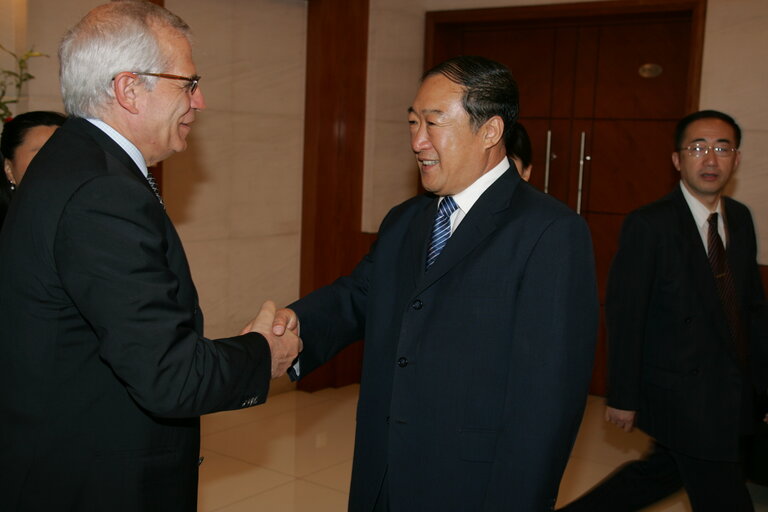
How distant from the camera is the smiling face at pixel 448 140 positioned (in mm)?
2193

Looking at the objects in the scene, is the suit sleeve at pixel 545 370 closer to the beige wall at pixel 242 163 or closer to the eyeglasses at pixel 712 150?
the eyeglasses at pixel 712 150

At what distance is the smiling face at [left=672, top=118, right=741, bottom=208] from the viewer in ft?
11.0

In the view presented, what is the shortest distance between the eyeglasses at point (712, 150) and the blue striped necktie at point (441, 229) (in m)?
1.58

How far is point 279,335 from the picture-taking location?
2.38m

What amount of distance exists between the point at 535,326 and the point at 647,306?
4.68 feet

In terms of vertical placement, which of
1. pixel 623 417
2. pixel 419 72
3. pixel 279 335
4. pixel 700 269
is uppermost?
pixel 419 72

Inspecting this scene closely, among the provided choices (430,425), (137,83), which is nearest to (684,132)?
(430,425)

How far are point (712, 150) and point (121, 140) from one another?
95.2 inches

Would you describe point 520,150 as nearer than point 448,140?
No

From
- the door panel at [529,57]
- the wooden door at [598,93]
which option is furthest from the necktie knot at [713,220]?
the door panel at [529,57]

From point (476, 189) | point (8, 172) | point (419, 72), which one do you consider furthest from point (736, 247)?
point (419, 72)

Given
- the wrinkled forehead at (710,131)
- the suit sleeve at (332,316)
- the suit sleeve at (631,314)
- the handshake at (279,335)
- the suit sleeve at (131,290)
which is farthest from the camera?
the wrinkled forehead at (710,131)

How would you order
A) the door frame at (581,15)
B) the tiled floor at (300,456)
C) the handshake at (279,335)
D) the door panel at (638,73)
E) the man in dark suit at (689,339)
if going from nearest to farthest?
the handshake at (279,335) → the man in dark suit at (689,339) → the tiled floor at (300,456) → the door frame at (581,15) → the door panel at (638,73)

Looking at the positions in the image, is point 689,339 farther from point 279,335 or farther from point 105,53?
point 105,53
